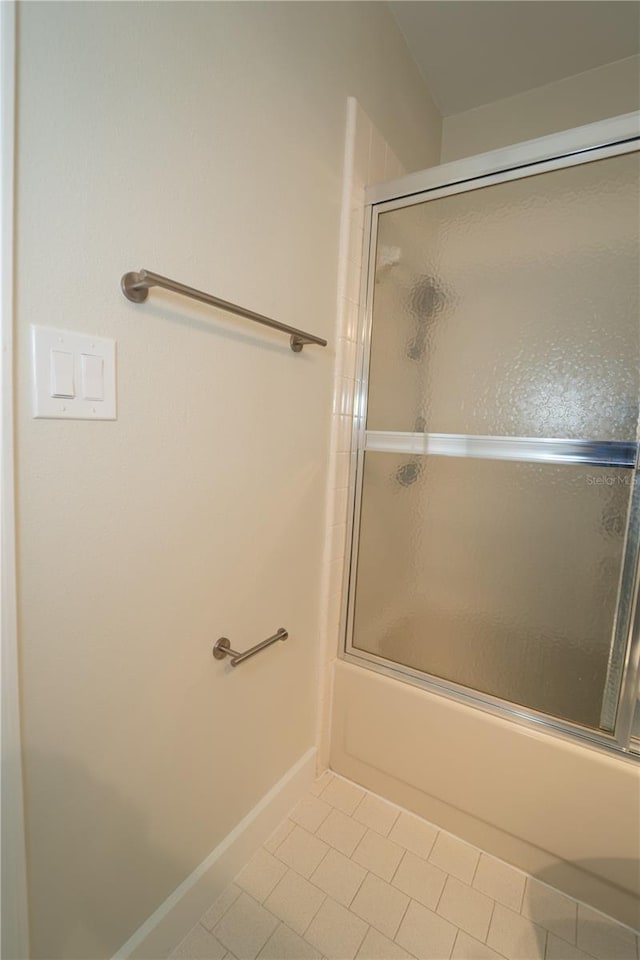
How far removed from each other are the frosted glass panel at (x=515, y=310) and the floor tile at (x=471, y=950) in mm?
1287

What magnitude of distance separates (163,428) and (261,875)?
49.9 inches

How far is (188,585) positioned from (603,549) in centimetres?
104

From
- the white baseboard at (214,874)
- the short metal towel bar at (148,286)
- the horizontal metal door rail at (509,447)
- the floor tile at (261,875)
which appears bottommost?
the floor tile at (261,875)

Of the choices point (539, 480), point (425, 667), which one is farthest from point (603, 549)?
point (425, 667)

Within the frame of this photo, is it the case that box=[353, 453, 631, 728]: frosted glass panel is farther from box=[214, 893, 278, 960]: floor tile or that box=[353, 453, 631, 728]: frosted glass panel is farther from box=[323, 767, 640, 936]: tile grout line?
box=[214, 893, 278, 960]: floor tile

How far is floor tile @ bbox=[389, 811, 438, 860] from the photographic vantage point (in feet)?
4.26

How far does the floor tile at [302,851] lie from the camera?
122 cm

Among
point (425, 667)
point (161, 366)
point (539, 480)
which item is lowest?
point (425, 667)

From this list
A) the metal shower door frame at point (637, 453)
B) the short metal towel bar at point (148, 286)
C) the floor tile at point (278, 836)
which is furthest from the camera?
the floor tile at point (278, 836)

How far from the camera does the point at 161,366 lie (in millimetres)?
828

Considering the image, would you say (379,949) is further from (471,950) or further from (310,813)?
(310,813)

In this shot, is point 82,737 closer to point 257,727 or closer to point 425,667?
point 257,727

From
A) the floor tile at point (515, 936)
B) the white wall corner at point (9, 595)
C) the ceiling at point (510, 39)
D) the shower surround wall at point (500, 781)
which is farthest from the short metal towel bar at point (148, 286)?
the floor tile at point (515, 936)

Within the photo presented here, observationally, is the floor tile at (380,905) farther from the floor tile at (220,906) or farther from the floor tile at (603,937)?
the floor tile at (603,937)
